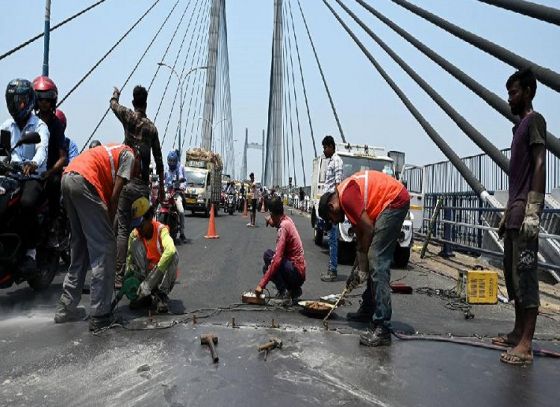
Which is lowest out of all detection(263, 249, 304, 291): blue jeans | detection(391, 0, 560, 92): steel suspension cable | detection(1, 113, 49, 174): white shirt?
detection(263, 249, 304, 291): blue jeans

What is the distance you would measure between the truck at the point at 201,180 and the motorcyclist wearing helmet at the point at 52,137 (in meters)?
15.3

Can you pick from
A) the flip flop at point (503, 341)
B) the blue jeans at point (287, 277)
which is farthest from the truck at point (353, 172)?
the flip flop at point (503, 341)

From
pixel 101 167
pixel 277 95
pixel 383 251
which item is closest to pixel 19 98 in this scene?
pixel 101 167

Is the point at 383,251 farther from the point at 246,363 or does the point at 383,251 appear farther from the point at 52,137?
the point at 52,137

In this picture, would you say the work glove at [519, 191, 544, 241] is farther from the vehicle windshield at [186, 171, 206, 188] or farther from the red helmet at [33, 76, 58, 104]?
the vehicle windshield at [186, 171, 206, 188]

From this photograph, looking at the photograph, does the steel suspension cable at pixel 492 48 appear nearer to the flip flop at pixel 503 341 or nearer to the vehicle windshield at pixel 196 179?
the flip flop at pixel 503 341

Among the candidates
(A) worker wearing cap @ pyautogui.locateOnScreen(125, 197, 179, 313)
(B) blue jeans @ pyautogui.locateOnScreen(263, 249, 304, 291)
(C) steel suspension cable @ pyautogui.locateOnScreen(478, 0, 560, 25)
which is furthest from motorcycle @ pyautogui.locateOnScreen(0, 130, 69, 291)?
(C) steel suspension cable @ pyautogui.locateOnScreen(478, 0, 560, 25)

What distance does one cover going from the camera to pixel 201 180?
24547mm

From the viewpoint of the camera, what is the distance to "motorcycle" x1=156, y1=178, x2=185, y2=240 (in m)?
9.91

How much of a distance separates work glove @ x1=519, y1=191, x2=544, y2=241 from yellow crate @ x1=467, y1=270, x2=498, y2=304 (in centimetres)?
245

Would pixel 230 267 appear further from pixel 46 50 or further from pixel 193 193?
pixel 193 193

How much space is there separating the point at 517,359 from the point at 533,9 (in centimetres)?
296

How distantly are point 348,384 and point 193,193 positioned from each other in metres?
21.0

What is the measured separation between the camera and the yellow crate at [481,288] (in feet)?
19.2
